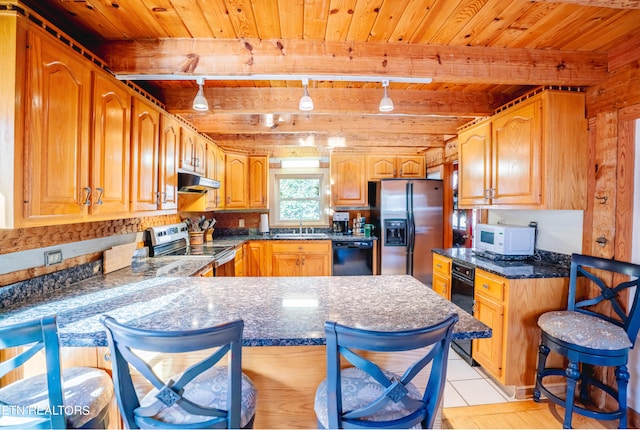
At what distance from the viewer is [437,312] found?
4.24ft

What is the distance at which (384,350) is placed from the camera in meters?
0.78

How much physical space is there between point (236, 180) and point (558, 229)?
389 cm

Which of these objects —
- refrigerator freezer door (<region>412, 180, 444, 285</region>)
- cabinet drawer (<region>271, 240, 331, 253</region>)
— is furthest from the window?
refrigerator freezer door (<region>412, 180, 444, 285</region>)

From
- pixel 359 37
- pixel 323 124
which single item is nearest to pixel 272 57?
pixel 359 37

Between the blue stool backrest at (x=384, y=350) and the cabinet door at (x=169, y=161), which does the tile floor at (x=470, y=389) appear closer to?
the blue stool backrest at (x=384, y=350)

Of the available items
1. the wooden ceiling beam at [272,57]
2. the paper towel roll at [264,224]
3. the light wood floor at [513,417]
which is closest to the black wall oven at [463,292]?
the light wood floor at [513,417]

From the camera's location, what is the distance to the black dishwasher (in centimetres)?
414

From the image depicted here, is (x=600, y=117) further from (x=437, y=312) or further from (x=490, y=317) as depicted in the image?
(x=437, y=312)

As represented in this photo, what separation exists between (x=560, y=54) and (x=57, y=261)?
356 cm

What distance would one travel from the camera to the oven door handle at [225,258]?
283cm

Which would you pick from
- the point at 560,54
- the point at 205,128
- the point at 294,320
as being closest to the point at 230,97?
the point at 205,128

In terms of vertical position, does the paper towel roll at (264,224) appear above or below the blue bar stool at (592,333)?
above

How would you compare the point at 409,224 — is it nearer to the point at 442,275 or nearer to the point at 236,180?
the point at 442,275

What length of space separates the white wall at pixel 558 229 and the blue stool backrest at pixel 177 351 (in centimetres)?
271
